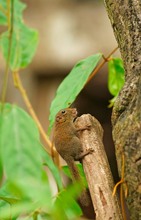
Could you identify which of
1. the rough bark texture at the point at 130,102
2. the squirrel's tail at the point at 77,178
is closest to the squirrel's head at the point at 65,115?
the squirrel's tail at the point at 77,178

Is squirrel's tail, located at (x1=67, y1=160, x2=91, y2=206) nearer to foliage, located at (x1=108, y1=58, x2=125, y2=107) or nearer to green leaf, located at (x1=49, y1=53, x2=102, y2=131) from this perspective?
green leaf, located at (x1=49, y1=53, x2=102, y2=131)

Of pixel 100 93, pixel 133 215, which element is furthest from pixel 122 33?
pixel 100 93

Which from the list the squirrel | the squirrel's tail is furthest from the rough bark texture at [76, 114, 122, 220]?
the squirrel's tail

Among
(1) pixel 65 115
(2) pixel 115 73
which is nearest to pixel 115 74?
(2) pixel 115 73

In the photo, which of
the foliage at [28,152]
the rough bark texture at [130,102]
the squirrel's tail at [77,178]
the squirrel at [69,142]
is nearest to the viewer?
the foliage at [28,152]

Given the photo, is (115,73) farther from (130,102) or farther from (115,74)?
(130,102)

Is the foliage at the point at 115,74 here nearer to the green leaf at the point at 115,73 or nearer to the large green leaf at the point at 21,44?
the green leaf at the point at 115,73

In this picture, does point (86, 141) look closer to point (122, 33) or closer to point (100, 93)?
point (122, 33)
